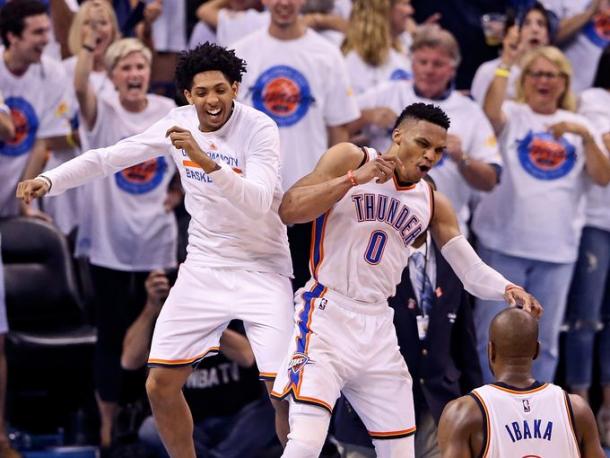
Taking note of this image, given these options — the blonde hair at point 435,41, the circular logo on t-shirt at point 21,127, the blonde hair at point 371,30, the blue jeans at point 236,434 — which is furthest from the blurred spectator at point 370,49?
the blue jeans at point 236,434

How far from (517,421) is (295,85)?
3.61 m

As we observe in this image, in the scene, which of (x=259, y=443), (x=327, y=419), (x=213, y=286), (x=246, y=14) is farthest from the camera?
(x=246, y=14)

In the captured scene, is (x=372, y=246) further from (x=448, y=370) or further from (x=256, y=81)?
(x=256, y=81)

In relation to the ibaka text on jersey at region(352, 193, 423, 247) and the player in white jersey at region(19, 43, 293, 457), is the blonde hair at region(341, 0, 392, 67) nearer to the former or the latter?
the player in white jersey at region(19, 43, 293, 457)

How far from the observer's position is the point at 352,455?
20.7 feet

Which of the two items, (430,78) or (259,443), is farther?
(430,78)

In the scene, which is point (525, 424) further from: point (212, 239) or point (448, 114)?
point (448, 114)

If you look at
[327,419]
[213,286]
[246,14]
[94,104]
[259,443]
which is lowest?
[259,443]

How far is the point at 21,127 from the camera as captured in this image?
8.13 meters

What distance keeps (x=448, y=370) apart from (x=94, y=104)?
2.86 meters

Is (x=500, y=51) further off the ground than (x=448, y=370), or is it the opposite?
(x=500, y=51)

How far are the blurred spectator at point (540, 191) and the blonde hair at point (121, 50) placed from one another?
6.97 feet

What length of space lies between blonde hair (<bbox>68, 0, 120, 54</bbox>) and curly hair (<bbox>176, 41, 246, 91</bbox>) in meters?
2.40

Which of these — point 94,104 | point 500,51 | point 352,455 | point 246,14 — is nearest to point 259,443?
point 352,455
